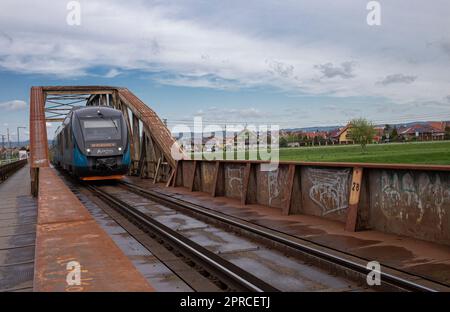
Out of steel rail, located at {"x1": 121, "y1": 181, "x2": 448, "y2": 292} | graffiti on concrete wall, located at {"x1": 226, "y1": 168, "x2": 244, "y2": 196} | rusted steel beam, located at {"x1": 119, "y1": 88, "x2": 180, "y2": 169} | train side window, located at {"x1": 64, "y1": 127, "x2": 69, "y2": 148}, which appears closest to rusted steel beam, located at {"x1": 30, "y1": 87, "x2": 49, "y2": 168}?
train side window, located at {"x1": 64, "y1": 127, "x2": 69, "y2": 148}

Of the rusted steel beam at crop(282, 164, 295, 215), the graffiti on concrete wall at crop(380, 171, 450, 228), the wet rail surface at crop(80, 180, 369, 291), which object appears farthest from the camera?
the rusted steel beam at crop(282, 164, 295, 215)

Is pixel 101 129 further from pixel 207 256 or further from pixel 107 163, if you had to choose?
pixel 207 256

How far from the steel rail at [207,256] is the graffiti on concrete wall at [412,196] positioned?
3176mm

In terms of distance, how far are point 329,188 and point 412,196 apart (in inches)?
94.6

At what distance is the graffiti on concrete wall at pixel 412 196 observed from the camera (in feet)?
24.6

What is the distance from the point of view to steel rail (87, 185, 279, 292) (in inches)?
249

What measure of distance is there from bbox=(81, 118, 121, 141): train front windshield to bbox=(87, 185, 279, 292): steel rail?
922cm

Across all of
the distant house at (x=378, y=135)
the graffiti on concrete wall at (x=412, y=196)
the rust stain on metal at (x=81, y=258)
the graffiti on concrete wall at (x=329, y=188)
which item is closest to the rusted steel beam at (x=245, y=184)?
the graffiti on concrete wall at (x=329, y=188)

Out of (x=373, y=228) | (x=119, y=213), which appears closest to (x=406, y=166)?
(x=373, y=228)

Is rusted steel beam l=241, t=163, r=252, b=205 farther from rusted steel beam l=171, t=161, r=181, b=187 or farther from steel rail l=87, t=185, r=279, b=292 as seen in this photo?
rusted steel beam l=171, t=161, r=181, b=187

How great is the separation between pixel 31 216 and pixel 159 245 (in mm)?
6936

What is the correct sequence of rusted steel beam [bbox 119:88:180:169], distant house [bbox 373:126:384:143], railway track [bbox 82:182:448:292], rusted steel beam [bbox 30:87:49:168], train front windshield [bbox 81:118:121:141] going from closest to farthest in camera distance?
1. railway track [bbox 82:182:448:292]
2. train front windshield [bbox 81:118:121:141]
3. rusted steel beam [bbox 30:87:49:168]
4. rusted steel beam [bbox 119:88:180:169]
5. distant house [bbox 373:126:384:143]

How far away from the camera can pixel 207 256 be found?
8.10 meters

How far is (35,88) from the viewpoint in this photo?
39062 mm
